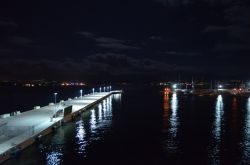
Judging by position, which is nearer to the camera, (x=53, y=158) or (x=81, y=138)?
(x=53, y=158)

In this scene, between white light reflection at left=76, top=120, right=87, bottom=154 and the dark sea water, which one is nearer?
the dark sea water

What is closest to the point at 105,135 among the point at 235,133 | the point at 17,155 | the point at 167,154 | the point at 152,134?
the point at 152,134

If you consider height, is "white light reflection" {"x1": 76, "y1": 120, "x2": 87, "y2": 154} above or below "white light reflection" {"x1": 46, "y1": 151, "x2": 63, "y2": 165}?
above

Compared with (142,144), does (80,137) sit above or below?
above

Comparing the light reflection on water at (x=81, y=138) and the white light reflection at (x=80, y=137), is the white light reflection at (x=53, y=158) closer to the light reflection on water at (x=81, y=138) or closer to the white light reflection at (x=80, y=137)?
the light reflection on water at (x=81, y=138)

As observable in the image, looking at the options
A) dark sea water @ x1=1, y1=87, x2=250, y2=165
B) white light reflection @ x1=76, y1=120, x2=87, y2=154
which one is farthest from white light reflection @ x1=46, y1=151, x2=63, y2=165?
white light reflection @ x1=76, y1=120, x2=87, y2=154

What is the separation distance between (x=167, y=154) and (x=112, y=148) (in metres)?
7.32

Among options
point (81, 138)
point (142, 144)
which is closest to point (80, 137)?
point (81, 138)

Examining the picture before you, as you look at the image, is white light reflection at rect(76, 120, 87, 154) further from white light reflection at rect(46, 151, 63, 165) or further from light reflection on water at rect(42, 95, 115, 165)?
white light reflection at rect(46, 151, 63, 165)

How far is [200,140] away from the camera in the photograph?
46.4 metres

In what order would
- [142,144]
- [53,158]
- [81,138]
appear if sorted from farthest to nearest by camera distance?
[81,138], [142,144], [53,158]

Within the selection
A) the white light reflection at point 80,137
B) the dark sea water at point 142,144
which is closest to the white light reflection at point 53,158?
the dark sea water at point 142,144

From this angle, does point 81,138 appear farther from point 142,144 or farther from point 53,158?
point 53,158

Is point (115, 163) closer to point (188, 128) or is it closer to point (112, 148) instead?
point (112, 148)
